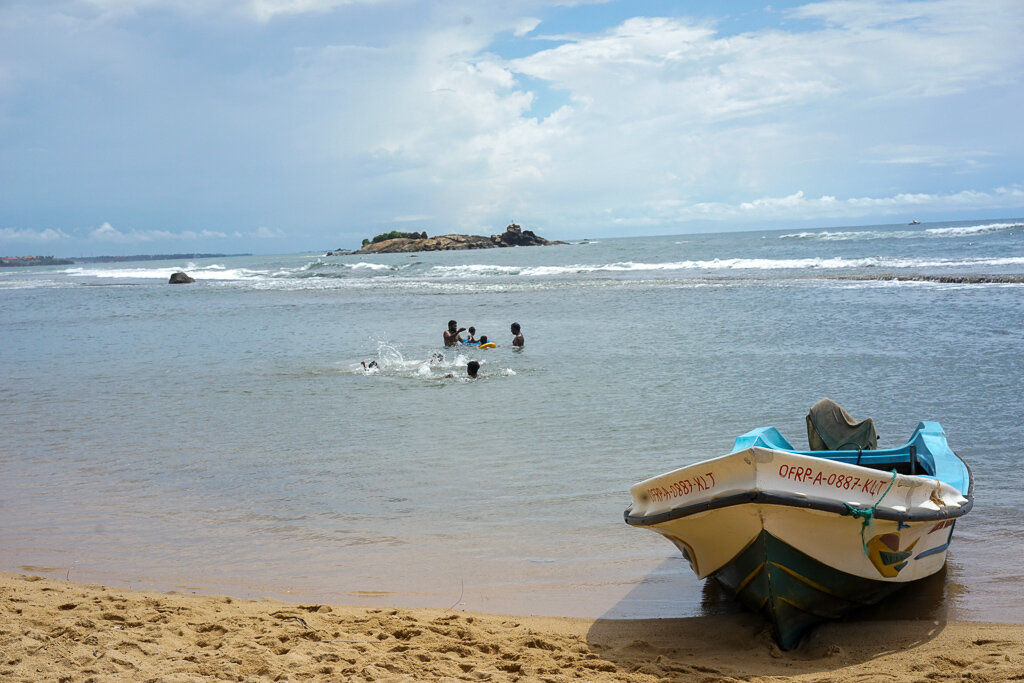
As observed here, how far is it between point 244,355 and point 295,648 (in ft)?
46.6

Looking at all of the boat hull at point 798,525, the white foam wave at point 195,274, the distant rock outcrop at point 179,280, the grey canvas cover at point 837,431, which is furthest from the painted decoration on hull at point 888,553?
the white foam wave at point 195,274

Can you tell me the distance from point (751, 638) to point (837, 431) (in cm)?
266

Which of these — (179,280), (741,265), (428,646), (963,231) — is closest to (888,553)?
(428,646)

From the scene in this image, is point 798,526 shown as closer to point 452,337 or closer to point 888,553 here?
point 888,553

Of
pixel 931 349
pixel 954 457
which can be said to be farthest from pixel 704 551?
pixel 931 349

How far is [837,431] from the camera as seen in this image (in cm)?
688

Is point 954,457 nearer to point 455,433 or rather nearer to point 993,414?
point 993,414

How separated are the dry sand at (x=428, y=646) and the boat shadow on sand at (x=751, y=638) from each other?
1cm

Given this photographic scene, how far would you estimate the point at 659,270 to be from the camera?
45531 mm

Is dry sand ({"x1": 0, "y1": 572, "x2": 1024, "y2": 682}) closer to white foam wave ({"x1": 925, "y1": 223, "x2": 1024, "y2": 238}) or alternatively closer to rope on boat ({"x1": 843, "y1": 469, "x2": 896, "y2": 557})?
rope on boat ({"x1": 843, "y1": 469, "x2": 896, "y2": 557})

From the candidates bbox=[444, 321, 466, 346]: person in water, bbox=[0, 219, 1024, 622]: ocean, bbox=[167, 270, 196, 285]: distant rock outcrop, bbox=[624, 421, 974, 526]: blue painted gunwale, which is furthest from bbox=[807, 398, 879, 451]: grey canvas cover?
bbox=[167, 270, 196, 285]: distant rock outcrop

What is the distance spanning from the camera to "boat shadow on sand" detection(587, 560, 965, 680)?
446 cm

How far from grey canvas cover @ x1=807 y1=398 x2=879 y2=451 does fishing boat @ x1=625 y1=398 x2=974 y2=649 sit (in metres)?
1.54

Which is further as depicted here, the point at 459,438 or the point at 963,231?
the point at 963,231
